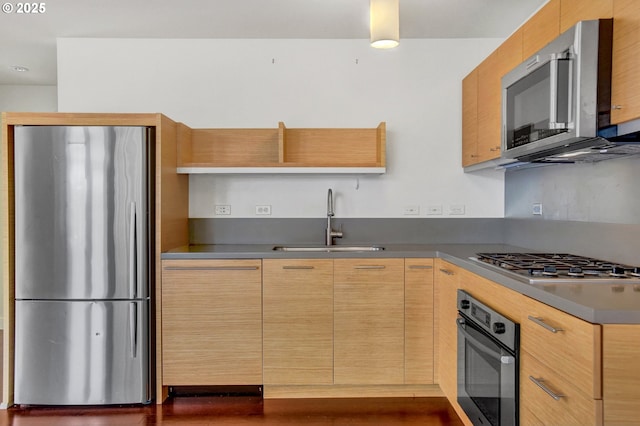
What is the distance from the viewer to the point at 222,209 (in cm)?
330

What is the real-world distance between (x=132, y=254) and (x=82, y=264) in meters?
0.29

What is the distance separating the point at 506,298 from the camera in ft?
5.94

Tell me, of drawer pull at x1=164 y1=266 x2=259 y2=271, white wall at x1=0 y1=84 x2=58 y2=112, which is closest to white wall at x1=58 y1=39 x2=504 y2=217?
drawer pull at x1=164 y1=266 x2=259 y2=271

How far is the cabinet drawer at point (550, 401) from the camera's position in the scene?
1289 mm

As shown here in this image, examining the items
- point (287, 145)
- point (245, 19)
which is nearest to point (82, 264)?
point (287, 145)

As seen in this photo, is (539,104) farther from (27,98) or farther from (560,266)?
(27,98)

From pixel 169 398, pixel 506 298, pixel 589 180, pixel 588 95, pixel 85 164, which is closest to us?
pixel 588 95

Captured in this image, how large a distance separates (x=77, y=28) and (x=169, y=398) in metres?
2.50

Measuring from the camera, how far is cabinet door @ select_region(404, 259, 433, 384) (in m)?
2.74

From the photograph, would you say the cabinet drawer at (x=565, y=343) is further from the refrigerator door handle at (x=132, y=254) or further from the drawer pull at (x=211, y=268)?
the refrigerator door handle at (x=132, y=254)

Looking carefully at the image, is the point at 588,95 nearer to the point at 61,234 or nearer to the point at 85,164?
the point at 85,164

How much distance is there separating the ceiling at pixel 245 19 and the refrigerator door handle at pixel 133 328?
5.88 feet

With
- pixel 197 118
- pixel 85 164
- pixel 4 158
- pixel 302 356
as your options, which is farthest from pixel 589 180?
pixel 4 158

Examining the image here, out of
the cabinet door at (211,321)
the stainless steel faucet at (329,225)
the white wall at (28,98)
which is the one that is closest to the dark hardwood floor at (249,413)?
the cabinet door at (211,321)
